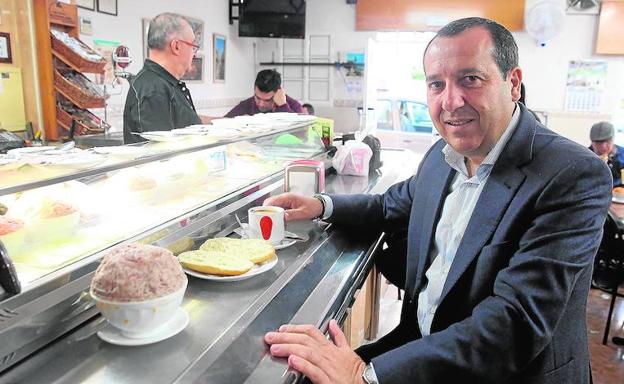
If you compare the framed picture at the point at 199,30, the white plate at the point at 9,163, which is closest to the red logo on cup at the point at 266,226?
the white plate at the point at 9,163

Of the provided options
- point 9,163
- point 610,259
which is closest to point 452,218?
point 9,163

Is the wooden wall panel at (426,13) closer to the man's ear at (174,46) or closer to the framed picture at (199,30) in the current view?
the framed picture at (199,30)

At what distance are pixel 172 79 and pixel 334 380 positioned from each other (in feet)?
8.52

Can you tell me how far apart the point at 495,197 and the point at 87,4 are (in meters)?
4.64

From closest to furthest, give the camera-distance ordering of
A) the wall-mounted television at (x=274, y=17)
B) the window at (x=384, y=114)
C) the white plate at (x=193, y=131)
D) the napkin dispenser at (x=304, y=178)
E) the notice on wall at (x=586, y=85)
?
the white plate at (x=193, y=131) < the napkin dispenser at (x=304, y=178) < the notice on wall at (x=586, y=85) < the wall-mounted television at (x=274, y=17) < the window at (x=384, y=114)

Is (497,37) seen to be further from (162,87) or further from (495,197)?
(162,87)

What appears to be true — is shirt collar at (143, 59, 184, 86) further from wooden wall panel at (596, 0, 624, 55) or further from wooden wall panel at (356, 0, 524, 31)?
wooden wall panel at (596, 0, 624, 55)

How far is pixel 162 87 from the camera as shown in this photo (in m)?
3.18

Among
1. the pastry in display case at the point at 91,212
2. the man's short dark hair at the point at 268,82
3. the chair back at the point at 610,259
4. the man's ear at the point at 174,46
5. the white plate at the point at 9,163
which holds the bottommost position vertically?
the chair back at the point at 610,259

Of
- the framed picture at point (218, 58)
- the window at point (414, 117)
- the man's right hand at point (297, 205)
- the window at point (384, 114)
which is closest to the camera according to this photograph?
the man's right hand at point (297, 205)

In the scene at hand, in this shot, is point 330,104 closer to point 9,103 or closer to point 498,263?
point 9,103

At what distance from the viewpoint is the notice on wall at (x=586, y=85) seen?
7582 mm

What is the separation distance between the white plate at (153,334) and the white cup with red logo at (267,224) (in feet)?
1.90

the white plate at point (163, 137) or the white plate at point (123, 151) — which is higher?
the white plate at point (163, 137)
